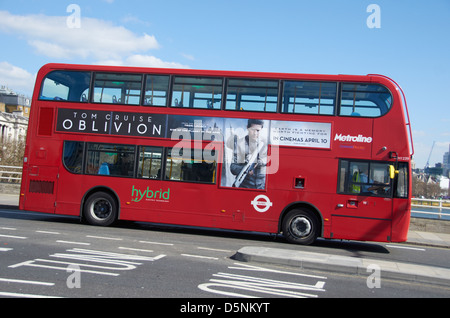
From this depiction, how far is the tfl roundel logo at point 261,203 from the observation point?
11664mm

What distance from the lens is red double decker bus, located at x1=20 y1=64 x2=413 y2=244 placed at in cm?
1125

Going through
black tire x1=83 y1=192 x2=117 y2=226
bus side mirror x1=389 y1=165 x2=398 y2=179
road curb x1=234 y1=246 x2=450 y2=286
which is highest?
bus side mirror x1=389 y1=165 x2=398 y2=179

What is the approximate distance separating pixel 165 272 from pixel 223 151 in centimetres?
511

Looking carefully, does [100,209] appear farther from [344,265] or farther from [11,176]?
[11,176]

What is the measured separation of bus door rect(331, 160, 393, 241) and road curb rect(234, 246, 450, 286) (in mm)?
2068

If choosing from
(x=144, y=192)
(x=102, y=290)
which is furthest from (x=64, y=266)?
(x=144, y=192)

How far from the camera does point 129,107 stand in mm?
12430

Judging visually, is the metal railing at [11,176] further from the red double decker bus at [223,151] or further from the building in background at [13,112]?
the building in background at [13,112]

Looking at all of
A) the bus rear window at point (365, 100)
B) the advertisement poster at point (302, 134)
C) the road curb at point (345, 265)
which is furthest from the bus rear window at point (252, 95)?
the road curb at point (345, 265)

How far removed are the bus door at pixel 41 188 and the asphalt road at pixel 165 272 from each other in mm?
1144

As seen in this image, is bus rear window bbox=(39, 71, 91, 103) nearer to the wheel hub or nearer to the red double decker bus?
the red double decker bus

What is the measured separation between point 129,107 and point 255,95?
3.58 m

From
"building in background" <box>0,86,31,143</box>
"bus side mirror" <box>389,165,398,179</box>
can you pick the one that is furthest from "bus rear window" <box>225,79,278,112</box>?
"building in background" <box>0,86,31,143</box>
